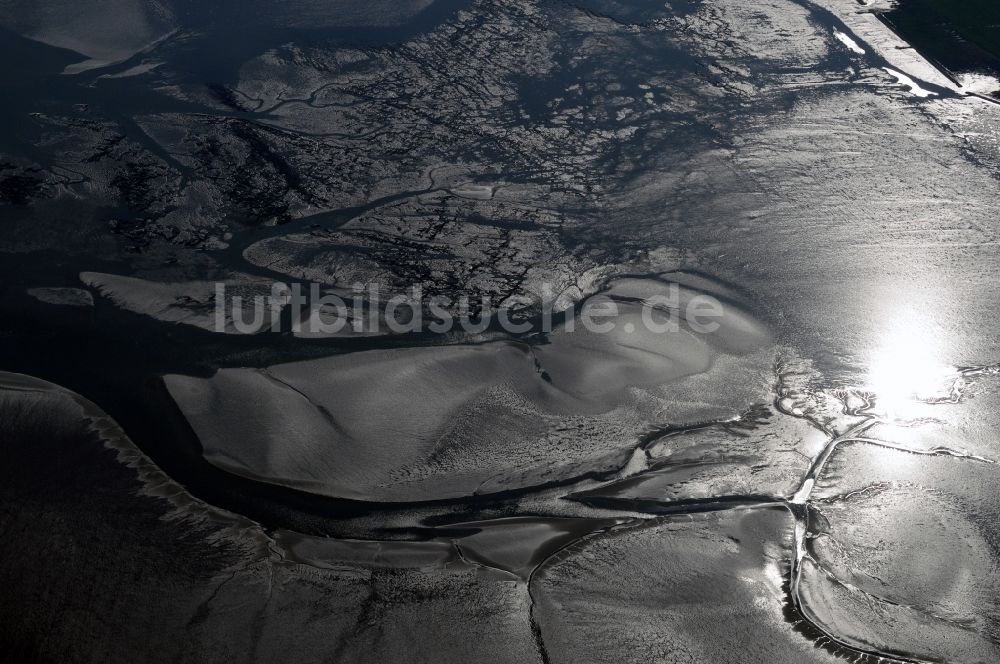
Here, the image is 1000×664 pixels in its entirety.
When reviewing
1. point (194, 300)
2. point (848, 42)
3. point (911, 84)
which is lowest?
point (194, 300)

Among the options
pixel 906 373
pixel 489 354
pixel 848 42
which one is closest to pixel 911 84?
pixel 848 42

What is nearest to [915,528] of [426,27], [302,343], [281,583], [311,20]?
[281,583]

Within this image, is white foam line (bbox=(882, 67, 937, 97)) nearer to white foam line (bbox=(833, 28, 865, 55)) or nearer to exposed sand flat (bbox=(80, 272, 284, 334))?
white foam line (bbox=(833, 28, 865, 55))

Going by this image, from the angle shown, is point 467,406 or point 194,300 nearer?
point 467,406

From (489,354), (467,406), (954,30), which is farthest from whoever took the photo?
(954,30)

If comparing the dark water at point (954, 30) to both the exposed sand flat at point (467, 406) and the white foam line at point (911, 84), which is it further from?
the exposed sand flat at point (467, 406)

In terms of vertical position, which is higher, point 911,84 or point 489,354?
point 911,84

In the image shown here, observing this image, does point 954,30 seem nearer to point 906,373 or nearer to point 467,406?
point 906,373

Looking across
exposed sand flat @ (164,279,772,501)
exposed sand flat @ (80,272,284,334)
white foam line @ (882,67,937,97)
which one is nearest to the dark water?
white foam line @ (882,67,937,97)
